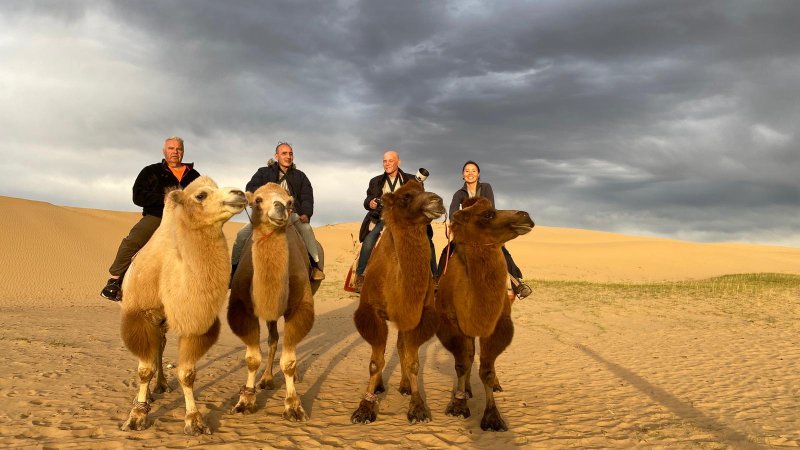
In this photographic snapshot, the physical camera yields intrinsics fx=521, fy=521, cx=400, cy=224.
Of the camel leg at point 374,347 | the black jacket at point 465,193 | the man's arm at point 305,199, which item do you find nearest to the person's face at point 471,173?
the black jacket at point 465,193

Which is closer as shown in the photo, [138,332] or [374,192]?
[138,332]

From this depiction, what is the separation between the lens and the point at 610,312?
57.4ft

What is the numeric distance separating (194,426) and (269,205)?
2298mm

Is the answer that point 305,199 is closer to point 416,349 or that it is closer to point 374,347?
point 374,347

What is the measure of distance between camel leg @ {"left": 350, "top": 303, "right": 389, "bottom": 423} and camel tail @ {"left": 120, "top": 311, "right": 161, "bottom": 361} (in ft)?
7.00

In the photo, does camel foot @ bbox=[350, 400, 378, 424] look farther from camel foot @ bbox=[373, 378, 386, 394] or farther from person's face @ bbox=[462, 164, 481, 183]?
person's face @ bbox=[462, 164, 481, 183]

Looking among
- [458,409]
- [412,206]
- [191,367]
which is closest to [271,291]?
[191,367]

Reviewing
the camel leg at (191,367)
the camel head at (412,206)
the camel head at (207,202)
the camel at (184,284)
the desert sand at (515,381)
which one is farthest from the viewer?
the desert sand at (515,381)

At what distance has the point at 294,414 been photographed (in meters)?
5.77

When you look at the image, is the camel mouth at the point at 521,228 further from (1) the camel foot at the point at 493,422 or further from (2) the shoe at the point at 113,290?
(2) the shoe at the point at 113,290

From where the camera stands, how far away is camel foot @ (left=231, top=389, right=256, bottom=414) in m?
5.95

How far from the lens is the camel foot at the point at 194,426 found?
510 cm

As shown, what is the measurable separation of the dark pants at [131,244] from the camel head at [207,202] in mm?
1820

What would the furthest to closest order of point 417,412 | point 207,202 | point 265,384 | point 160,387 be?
point 265,384
point 160,387
point 417,412
point 207,202
